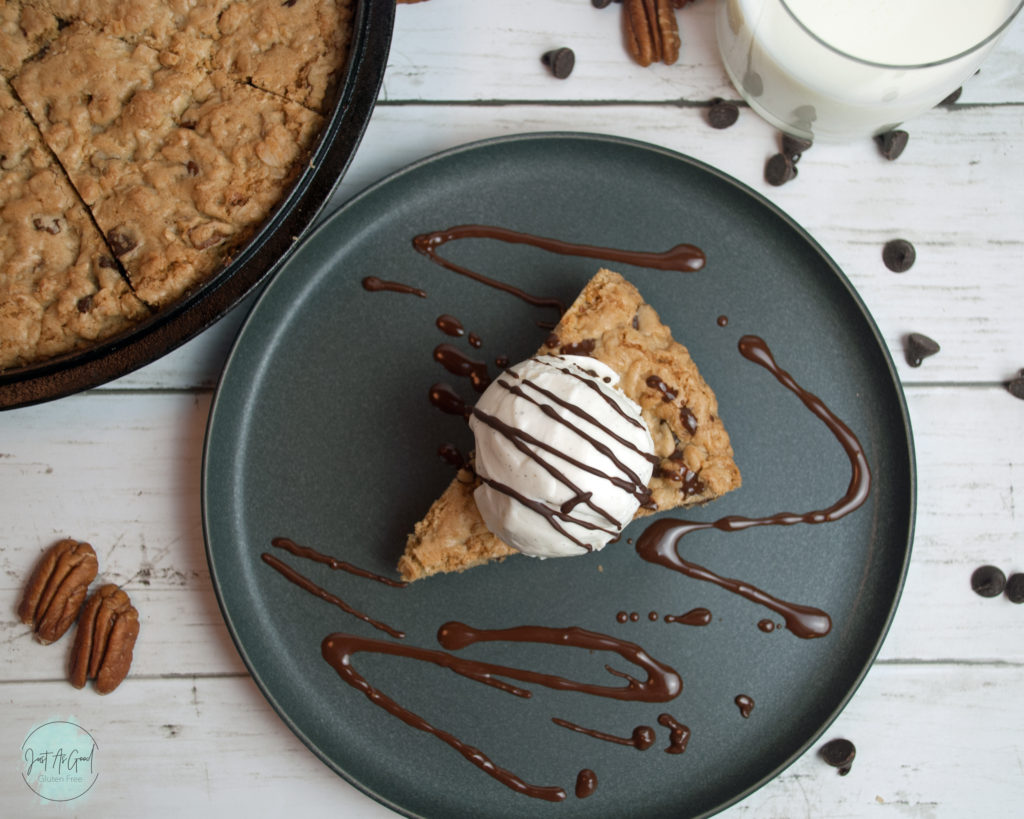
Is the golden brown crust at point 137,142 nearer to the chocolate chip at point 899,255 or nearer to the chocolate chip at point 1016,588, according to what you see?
the chocolate chip at point 899,255

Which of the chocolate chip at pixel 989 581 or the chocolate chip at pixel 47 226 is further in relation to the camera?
the chocolate chip at pixel 989 581

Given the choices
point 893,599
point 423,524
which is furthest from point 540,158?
point 893,599

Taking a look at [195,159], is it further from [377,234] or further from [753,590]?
[753,590]

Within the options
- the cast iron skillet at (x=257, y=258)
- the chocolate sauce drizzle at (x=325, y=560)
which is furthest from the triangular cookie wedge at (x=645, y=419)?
the cast iron skillet at (x=257, y=258)

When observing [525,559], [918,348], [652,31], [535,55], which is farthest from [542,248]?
[918,348]

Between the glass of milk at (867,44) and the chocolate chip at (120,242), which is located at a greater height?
the glass of milk at (867,44)

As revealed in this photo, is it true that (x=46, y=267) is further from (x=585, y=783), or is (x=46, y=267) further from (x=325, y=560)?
(x=585, y=783)

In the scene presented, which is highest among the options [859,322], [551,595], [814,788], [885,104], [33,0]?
[33,0]
